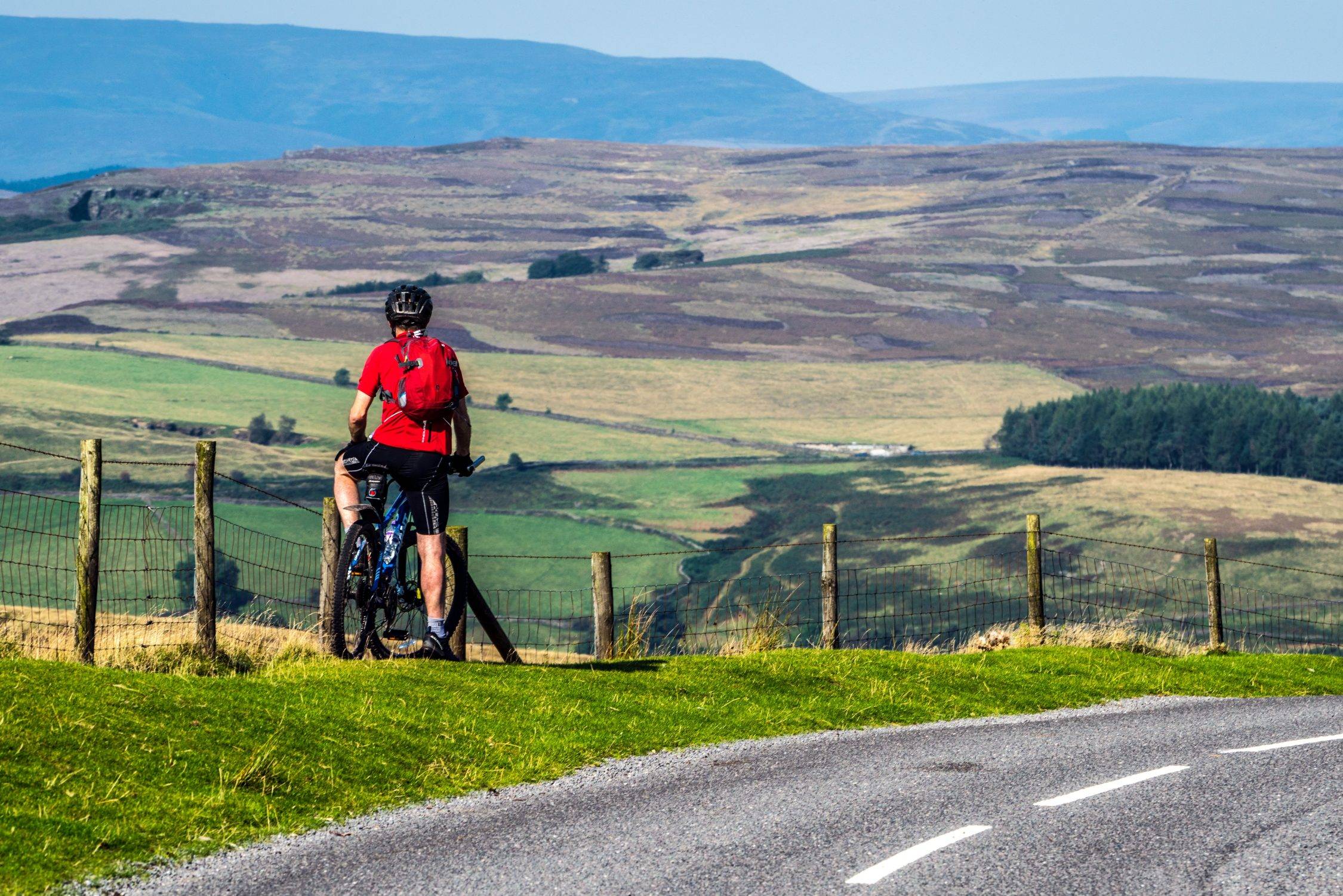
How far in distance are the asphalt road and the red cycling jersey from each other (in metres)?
3.44

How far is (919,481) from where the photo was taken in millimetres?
162875

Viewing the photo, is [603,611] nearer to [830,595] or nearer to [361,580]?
[830,595]

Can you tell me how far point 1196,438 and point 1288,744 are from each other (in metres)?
168

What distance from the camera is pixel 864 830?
9.97m

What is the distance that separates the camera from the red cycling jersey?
13664 millimetres

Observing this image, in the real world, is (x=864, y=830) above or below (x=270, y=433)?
below

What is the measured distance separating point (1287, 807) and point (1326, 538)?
5190 inches

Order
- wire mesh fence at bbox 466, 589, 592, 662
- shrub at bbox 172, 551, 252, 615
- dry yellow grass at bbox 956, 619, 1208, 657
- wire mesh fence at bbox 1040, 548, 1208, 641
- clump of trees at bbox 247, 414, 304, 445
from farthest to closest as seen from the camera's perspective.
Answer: clump of trees at bbox 247, 414, 304, 445, wire mesh fence at bbox 1040, 548, 1208, 641, shrub at bbox 172, 551, 252, 615, wire mesh fence at bbox 466, 589, 592, 662, dry yellow grass at bbox 956, 619, 1208, 657

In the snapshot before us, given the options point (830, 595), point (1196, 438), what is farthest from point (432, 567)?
point (1196, 438)

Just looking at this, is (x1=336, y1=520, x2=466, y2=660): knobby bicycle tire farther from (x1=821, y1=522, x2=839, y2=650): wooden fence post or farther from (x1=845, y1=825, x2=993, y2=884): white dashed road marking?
(x1=821, y1=522, x2=839, y2=650): wooden fence post

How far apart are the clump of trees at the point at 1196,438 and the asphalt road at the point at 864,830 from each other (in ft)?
534

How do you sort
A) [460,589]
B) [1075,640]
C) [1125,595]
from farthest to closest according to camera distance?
[1125,595] → [1075,640] → [460,589]

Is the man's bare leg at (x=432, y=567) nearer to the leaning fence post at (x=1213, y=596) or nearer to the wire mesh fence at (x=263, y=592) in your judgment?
the wire mesh fence at (x=263, y=592)

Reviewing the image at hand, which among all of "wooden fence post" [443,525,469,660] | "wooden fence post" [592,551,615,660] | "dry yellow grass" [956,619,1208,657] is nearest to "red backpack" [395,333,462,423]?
"wooden fence post" [443,525,469,660]
